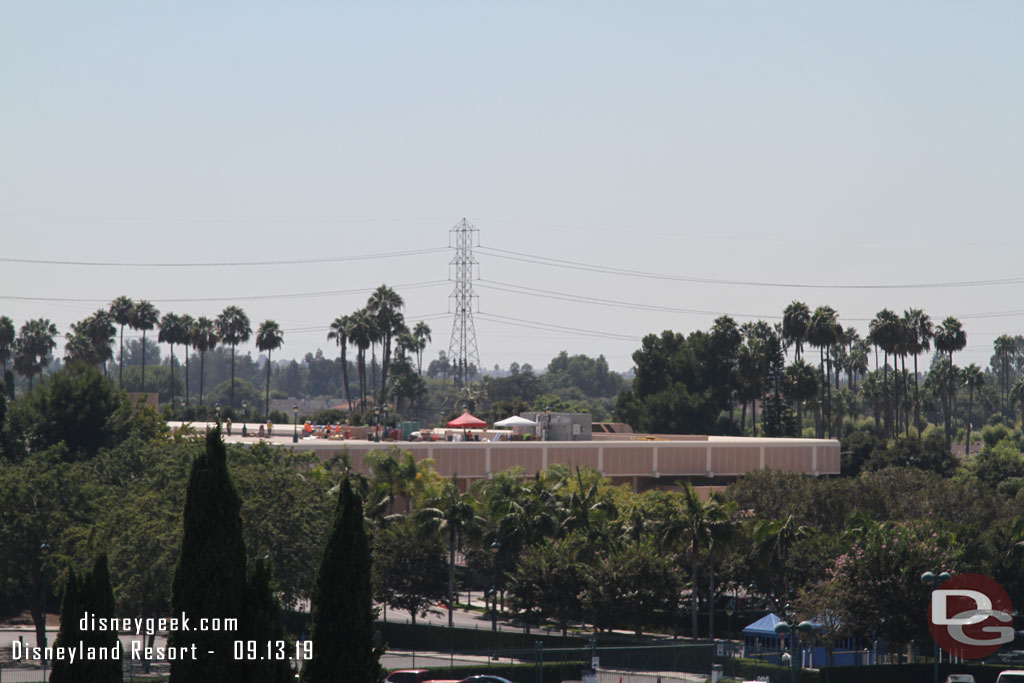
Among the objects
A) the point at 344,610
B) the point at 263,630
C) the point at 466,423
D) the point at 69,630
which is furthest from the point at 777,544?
the point at 69,630

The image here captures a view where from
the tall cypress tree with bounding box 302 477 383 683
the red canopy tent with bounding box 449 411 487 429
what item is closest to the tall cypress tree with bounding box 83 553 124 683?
the tall cypress tree with bounding box 302 477 383 683

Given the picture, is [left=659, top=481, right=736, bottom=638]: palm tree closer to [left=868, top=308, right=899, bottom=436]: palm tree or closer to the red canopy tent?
the red canopy tent

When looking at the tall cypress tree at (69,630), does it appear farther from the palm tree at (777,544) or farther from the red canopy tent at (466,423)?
the red canopy tent at (466,423)

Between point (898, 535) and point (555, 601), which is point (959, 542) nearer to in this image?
point (898, 535)

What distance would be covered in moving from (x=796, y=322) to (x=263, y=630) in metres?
121

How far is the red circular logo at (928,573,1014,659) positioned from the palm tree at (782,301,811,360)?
8103cm

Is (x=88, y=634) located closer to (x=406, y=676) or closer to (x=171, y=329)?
(x=406, y=676)

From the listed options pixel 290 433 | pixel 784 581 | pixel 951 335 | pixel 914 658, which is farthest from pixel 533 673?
pixel 951 335

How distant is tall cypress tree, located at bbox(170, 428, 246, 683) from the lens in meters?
24.1

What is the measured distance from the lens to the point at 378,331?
159 meters

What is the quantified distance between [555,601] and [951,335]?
10384 cm

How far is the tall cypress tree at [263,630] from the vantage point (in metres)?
24.3

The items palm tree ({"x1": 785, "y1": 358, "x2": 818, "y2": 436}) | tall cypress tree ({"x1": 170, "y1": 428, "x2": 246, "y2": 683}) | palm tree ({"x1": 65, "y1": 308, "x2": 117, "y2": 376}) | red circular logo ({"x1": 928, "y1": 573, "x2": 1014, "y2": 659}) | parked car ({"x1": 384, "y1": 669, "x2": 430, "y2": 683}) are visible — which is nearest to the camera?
tall cypress tree ({"x1": 170, "y1": 428, "x2": 246, "y2": 683})

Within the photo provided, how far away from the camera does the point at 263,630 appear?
24.5m
